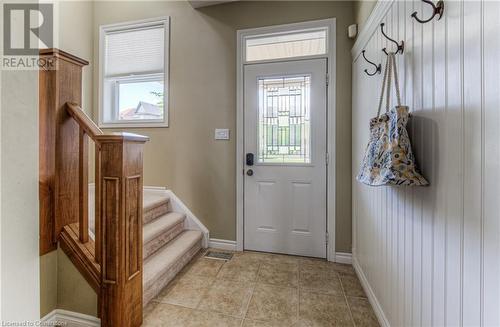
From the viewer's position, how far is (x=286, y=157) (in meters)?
2.54

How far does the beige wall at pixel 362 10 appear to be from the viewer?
1842mm

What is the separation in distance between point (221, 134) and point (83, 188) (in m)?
1.49

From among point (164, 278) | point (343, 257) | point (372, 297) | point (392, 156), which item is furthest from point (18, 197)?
point (343, 257)

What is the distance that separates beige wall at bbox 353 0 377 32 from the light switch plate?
5.35ft

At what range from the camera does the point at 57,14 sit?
2703mm

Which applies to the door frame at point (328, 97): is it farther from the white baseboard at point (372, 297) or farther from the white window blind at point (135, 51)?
the white window blind at point (135, 51)

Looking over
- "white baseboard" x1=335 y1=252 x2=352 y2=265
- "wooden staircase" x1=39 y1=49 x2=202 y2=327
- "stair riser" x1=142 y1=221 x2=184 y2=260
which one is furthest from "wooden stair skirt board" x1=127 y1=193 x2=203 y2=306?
"white baseboard" x1=335 y1=252 x2=352 y2=265

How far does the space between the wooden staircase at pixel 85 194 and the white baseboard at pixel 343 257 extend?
183 centimetres

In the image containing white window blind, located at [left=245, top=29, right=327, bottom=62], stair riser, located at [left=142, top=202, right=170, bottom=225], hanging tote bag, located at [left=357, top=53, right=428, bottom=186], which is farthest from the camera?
white window blind, located at [left=245, top=29, right=327, bottom=62]

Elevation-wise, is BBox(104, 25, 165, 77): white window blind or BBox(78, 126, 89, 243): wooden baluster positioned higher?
BBox(104, 25, 165, 77): white window blind

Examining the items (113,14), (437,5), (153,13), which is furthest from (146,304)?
(113,14)

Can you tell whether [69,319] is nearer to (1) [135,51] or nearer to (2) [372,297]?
(2) [372,297]

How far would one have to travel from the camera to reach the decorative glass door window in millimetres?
2490

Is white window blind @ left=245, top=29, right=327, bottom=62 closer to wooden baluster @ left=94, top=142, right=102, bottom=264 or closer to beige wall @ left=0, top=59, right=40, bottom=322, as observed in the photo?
wooden baluster @ left=94, top=142, right=102, bottom=264
